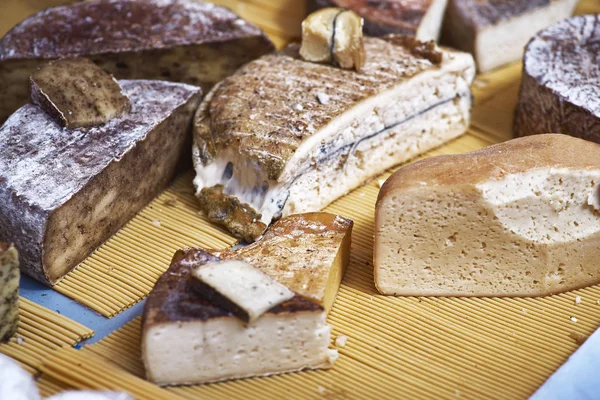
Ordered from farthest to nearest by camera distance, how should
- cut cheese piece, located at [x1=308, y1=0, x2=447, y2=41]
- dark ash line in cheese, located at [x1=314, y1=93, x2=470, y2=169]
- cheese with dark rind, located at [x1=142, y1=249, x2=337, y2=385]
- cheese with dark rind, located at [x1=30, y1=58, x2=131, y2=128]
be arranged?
cut cheese piece, located at [x1=308, y1=0, x2=447, y2=41] → dark ash line in cheese, located at [x1=314, y1=93, x2=470, y2=169] → cheese with dark rind, located at [x1=30, y1=58, x2=131, y2=128] → cheese with dark rind, located at [x1=142, y1=249, x2=337, y2=385]

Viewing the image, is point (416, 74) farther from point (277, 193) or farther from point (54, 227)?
point (54, 227)

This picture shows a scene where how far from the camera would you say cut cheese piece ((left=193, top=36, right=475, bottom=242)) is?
355cm

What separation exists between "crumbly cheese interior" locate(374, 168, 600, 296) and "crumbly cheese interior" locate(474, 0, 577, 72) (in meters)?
2.13

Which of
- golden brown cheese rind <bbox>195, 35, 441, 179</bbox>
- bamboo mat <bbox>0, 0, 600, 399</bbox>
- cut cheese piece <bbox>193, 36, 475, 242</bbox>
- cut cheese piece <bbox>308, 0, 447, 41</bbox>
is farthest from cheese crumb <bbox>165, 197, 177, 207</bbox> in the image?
cut cheese piece <bbox>308, 0, 447, 41</bbox>

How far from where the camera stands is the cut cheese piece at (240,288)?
103 inches

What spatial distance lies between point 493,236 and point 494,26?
93.3 inches

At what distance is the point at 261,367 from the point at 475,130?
2414 mm

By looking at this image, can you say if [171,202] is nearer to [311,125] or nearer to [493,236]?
[311,125]

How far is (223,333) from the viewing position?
267cm

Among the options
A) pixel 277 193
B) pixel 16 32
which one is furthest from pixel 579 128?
pixel 16 32

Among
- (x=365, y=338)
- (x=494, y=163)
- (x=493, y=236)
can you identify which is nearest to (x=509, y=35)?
(x=494, y=163)

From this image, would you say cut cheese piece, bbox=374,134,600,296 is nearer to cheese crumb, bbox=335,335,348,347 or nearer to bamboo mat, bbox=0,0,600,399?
bamboo mat, bbox=0,0,600,399

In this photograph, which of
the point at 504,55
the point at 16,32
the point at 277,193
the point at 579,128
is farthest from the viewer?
the point at 504,55

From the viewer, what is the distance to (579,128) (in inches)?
148
